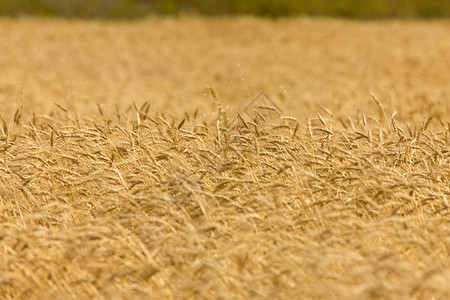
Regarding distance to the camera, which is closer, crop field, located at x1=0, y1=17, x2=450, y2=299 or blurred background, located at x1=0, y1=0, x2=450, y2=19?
crop field, located at x1=0, y1=17, x2=450, y2=299

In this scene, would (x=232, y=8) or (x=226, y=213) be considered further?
(x=232, y=8)

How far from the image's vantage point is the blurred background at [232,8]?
24375 mm

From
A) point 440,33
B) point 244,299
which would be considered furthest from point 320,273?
point 440,33

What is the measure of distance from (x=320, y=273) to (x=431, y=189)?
0.94 metres

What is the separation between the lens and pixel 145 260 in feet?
7.81

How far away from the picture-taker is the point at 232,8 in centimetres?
2588

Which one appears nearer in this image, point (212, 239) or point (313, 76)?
point (212, 239)

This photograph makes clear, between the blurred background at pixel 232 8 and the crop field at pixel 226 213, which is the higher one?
the crop field at pixel 226 213

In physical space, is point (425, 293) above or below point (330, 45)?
above

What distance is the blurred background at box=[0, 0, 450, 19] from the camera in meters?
24.4

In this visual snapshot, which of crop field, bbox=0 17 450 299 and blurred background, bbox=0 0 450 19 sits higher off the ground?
crop field, bbox=0 17 450 299

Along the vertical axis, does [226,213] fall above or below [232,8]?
above

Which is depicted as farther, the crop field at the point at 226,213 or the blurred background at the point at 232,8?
the blurred background at the point at 232,8

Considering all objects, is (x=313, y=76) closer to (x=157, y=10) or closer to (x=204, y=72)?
(x=204, y=72)
